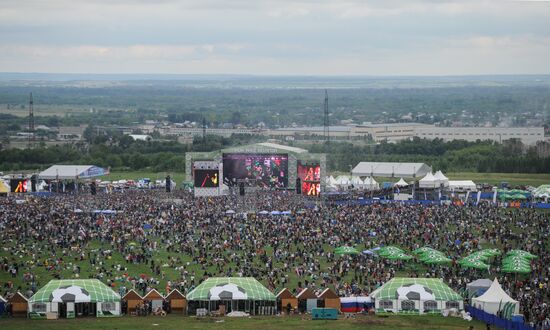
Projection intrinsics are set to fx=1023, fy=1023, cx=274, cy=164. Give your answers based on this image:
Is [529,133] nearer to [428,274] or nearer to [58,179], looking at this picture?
[58,179]

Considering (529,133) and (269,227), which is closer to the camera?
(269,227)

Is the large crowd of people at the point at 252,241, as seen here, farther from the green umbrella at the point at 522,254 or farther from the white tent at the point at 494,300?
the white tent at the point at 494,300

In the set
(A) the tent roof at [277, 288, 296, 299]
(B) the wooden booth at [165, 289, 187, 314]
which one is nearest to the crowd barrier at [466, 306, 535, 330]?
(A) the tent roof at [277, 288, 296, 299]

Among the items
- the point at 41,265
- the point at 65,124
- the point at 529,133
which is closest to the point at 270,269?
the point at 41,265

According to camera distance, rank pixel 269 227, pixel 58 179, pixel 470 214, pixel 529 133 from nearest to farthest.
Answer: pixel 269 227 → pixel 470 214 → pixel 58 179 → pixel 529 133

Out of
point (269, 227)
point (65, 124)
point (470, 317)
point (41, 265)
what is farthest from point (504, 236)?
point (65, 124)

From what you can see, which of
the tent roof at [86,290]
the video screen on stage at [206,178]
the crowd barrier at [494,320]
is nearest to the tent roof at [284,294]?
the tent roof at [86,290]

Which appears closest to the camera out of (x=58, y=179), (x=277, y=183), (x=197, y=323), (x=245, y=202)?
(x=197, y=323)
